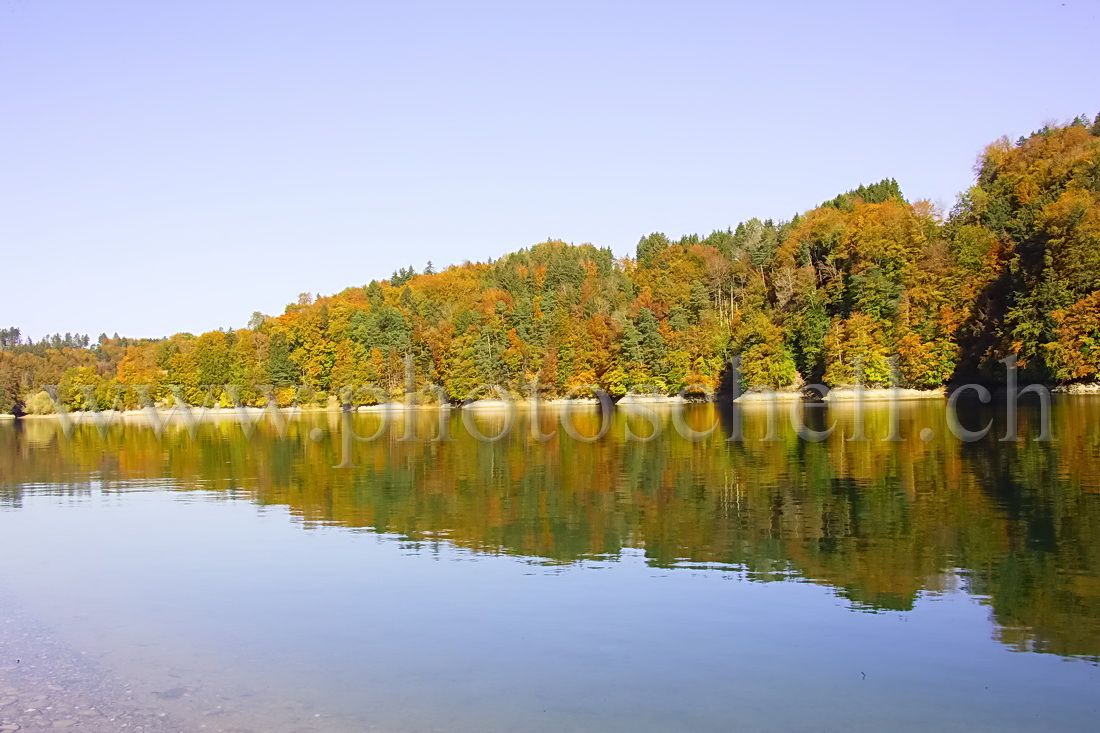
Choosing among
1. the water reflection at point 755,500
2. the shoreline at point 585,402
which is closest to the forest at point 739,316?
the shoreline at point 585,402

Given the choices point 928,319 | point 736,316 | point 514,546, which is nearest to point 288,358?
point 736,316

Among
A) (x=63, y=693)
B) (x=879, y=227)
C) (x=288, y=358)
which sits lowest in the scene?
(x=63, y=693)

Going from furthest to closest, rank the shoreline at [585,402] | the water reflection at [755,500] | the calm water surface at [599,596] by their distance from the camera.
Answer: the shoreline at [585,402], the water reflection at [755,500], the calm water surface at [599,596]

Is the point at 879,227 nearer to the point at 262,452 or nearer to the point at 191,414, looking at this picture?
the point at 262,452

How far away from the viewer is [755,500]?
2472cm

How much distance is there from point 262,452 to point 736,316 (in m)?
78.2

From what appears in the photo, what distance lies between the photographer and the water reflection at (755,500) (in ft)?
51.3

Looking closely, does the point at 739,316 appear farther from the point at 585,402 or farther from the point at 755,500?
the point at 755,500

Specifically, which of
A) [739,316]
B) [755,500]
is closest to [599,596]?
[755,500]

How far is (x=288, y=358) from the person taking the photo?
133500mm

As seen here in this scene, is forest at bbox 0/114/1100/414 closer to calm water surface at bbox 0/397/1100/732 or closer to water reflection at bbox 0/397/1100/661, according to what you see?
water reflection at bbox 0/397/1100/661

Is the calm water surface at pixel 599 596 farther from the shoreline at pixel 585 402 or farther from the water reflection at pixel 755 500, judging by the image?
the shoreline at pixel 585 402

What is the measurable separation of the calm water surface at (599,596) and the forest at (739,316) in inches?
2460

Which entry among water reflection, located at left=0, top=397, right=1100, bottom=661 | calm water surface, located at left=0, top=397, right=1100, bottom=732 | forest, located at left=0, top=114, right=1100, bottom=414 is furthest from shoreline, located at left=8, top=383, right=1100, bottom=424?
calm water surface, located at left=0, top=397, right=1100, bottom=732
